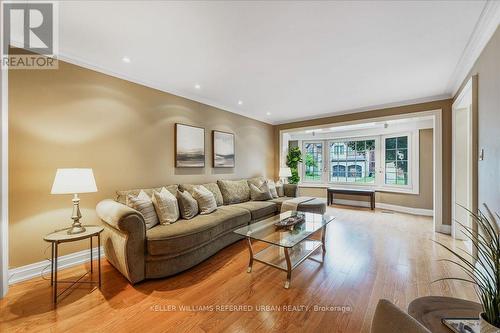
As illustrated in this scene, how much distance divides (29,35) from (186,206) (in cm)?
243

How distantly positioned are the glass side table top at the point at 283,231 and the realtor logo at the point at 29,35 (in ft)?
9.07

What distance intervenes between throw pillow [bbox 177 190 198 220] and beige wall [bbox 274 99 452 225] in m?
3.59

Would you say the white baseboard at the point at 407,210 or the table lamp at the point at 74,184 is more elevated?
the table lamp at the point at 74,184

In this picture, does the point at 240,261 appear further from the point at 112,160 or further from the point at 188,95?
the point at 188,95

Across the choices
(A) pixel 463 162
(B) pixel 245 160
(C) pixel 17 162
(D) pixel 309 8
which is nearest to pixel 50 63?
(C) pixel 17 162

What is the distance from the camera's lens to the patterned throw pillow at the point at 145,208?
2.47m

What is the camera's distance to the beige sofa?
2.11 m

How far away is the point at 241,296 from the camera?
2004mm

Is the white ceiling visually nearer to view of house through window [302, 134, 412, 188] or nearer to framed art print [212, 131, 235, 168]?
framed art print [212, 131, 235, 168]

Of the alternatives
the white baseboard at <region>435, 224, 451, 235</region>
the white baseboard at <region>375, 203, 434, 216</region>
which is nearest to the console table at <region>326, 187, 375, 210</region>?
the white baseboard at <region>375, 203, 434, 216</region>

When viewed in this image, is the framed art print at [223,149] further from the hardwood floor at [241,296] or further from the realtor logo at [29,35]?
the realtor logo at [29,35]

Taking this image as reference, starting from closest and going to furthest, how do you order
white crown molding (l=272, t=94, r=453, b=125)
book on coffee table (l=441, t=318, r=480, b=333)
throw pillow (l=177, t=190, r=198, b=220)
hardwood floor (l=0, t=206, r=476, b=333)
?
book on coffee table (l=441, t=318, r=480, b=333) < hardwood floor (l=0, t=206, r=476, b=333) < throw pillow (l=177, t=190, r=198, b=220) < white crown molding (l=272, t=94, r=453, b=125)

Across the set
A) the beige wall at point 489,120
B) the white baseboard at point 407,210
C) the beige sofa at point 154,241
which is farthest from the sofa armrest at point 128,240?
the white baseboard at point 407,210

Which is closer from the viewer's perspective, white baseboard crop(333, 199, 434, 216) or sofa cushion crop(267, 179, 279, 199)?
sofa cushion crop(267, 179, 279, 199)
